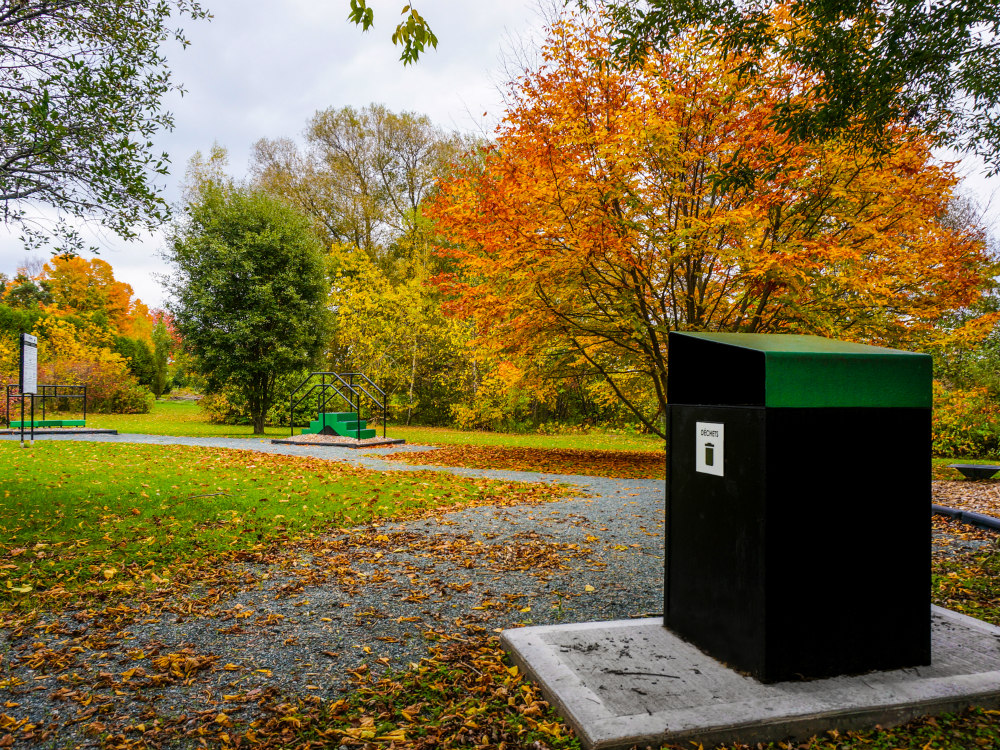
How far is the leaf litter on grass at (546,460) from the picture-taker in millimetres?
10547

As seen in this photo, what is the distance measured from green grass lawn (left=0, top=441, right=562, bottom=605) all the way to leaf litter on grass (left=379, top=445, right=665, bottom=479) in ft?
6.01

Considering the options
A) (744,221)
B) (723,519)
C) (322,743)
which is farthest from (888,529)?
(744,221)

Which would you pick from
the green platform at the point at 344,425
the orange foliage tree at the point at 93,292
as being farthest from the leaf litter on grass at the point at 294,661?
the orange foliage tree at the point at 93,292

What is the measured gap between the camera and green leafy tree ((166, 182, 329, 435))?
1595cm

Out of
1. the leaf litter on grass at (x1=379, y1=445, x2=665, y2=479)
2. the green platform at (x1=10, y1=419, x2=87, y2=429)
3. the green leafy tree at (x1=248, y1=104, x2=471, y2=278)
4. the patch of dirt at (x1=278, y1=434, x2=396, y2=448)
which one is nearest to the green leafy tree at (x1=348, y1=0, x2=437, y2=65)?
the leaf litter on grass at (x1=379, y1=445, x2=665, y2=479)

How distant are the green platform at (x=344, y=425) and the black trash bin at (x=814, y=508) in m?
12.1

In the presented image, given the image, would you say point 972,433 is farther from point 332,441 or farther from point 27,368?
point 27,368

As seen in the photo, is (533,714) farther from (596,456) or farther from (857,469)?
(596,456)

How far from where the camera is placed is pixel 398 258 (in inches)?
1022

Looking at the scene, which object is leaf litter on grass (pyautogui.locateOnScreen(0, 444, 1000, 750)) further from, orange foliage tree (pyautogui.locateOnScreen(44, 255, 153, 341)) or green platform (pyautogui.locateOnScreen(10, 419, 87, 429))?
orange foliage tree (pyautogui.locateOnScreen(44, 255, 153, 341))

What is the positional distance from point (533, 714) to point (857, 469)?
175 centimetres

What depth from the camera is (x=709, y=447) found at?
2902 mm

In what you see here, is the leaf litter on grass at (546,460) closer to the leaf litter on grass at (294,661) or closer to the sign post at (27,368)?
the leaf litter on grass at (294,661)

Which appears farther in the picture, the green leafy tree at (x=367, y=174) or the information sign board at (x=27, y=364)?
the green leafy tree at (x=367, y=174)
